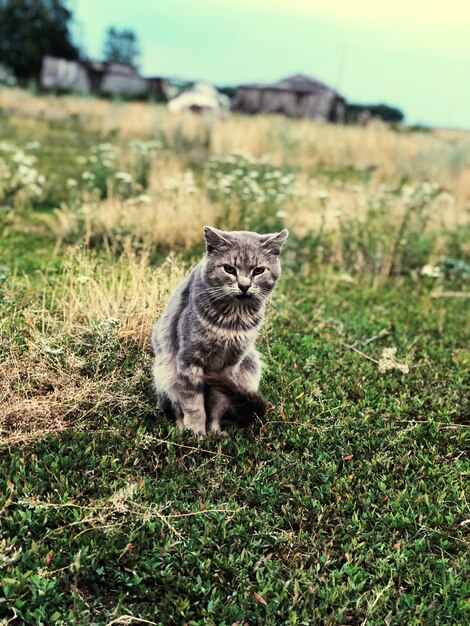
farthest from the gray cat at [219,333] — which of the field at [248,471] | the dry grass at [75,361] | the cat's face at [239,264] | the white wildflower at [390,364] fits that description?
the white wildflower at [390,364]

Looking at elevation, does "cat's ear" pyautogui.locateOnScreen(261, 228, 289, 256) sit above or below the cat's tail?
above

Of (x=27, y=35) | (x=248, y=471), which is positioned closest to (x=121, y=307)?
(x=248, y=471)

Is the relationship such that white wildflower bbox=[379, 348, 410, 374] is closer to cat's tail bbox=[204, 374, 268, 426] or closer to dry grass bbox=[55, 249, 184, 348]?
cat's tail bbox=[204, 374, 268, 426]

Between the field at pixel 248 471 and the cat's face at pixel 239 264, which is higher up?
the cat's face at pixel 239 264

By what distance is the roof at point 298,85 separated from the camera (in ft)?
125

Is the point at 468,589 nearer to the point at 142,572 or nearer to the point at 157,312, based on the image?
the point at 142,572

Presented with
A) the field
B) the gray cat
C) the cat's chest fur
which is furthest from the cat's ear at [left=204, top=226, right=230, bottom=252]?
the field

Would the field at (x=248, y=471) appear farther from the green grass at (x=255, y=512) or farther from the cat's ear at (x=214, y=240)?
the cat's ear at (x=214, y=240)

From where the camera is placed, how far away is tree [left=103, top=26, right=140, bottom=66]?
77.2 m

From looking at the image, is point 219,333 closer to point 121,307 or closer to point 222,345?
point 222,345

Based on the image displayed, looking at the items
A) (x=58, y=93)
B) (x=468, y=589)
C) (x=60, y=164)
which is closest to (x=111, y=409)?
(x=468, y=589)

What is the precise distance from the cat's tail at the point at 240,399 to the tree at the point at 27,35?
5464cm

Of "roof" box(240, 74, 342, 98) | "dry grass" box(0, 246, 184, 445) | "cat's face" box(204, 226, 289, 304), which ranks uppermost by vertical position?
"roof" box(240, 74, 342, 98)

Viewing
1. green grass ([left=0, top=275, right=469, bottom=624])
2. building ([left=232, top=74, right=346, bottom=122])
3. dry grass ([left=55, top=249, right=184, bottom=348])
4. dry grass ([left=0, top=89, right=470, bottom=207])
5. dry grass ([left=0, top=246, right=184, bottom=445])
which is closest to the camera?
green grass ([left=0, top=275, right=469, bottom=624])
